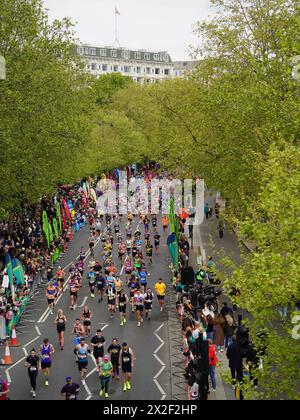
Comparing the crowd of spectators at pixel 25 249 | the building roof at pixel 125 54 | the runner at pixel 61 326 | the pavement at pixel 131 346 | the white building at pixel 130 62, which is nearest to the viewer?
the pavement at pixel 131 346

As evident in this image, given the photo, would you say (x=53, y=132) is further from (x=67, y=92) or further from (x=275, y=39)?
(x=275, y=39)

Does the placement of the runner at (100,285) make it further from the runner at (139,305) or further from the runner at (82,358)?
the runner at (82,358)

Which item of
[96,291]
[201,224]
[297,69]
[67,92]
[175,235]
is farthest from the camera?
[201,224]

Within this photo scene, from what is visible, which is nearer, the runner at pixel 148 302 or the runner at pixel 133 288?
the runner at pixel 148 302

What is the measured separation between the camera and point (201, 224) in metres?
47.9

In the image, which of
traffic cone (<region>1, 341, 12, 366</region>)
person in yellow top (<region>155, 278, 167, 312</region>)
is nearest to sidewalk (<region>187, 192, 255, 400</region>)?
person in yellow top (<region>155, 278, 167, 312</region>)

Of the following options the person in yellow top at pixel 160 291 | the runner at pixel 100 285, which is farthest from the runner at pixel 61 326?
the runner at pixel 100 285

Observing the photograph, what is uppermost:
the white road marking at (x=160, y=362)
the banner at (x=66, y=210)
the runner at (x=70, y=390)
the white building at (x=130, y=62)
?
the white building at (x=130, y=62)

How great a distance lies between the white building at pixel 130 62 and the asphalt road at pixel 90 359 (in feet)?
373

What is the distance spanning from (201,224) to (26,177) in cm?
1880

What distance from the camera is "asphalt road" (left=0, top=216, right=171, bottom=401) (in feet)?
58.8

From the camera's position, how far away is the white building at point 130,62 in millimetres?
138250

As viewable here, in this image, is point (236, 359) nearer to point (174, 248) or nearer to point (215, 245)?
point (174, 248)
